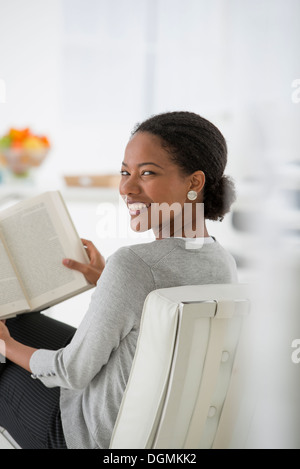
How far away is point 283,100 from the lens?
0.74 metres

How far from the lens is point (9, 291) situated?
3.57ft

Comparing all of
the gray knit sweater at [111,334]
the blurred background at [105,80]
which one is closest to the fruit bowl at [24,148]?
the blurred background at [105,80]

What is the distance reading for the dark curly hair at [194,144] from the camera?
896mm

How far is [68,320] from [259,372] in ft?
5.15

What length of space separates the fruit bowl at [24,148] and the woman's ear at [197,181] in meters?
1.61

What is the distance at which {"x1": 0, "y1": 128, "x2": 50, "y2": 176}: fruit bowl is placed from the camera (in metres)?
2.45

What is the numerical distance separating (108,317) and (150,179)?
0.25 metres

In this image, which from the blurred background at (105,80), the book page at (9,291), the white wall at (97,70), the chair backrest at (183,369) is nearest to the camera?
the chair backrest at (183,369)

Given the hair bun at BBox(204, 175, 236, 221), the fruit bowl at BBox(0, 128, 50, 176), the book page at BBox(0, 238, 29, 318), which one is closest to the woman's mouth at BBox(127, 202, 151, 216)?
the hair bun at BBox(204, 175, 236, 221)

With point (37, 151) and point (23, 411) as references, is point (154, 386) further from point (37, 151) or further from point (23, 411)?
point (37, 151)

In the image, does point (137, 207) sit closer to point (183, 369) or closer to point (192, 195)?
point (192, 195)

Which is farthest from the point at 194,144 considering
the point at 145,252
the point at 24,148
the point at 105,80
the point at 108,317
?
the point at 105,80

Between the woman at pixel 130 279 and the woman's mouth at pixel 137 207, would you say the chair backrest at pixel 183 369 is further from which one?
the woman's mouth at pixel 137 207

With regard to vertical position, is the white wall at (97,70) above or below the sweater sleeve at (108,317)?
above
